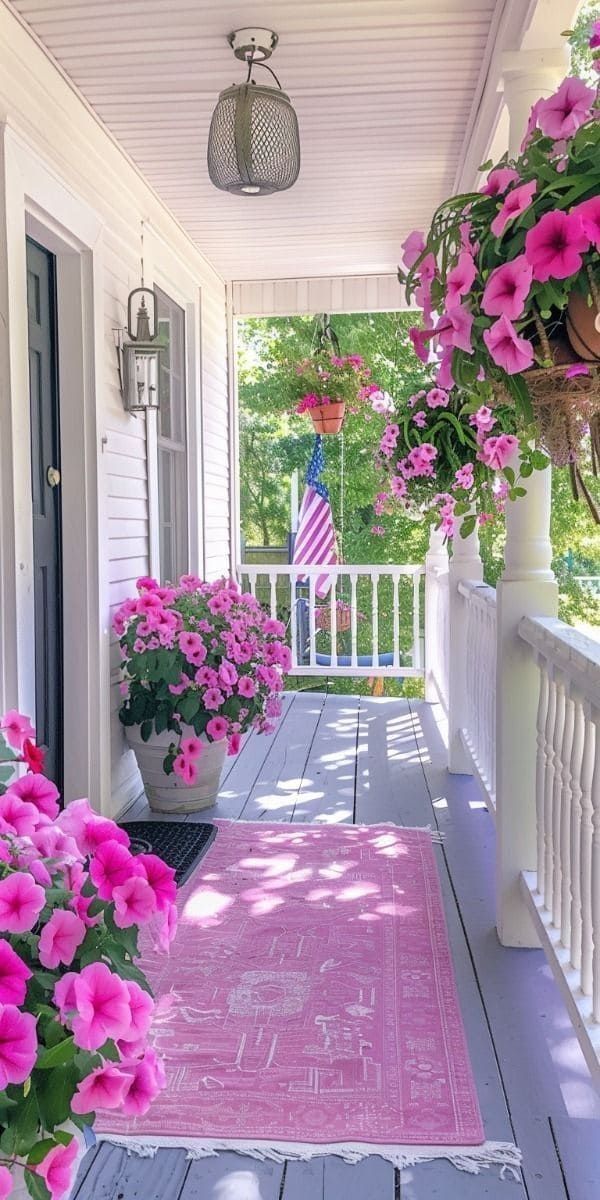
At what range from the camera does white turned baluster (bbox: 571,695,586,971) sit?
195 cm

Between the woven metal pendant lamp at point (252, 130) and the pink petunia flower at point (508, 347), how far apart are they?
2.09 m

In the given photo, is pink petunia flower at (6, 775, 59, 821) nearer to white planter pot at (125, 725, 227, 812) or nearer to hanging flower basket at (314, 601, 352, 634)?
white planter pot at (125, 725, 227, 812)

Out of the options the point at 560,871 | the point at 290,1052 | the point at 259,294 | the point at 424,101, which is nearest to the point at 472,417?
the point at 424,101

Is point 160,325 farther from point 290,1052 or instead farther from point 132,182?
point 290,1052

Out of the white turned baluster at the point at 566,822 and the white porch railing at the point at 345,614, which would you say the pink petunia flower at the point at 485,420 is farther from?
the white porch railing at the point at 345,614

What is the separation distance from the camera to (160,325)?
15.6ft

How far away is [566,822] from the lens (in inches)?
81.5

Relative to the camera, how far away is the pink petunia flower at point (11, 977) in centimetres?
98

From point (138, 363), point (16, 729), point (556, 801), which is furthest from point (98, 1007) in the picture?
point (138, 363)

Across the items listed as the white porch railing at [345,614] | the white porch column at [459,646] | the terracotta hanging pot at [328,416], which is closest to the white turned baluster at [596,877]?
the white porch column at [459,646]

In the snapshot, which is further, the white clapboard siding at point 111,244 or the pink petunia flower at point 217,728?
the pink petunia flower at point 217,728

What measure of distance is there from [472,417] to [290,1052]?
191cm

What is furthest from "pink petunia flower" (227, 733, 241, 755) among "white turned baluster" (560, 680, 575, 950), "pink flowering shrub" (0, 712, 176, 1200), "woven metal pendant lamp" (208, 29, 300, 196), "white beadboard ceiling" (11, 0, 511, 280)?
"pink flowering shrub" (0, 712, 176, 1200)

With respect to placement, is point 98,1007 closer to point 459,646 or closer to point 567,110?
point 567,110
